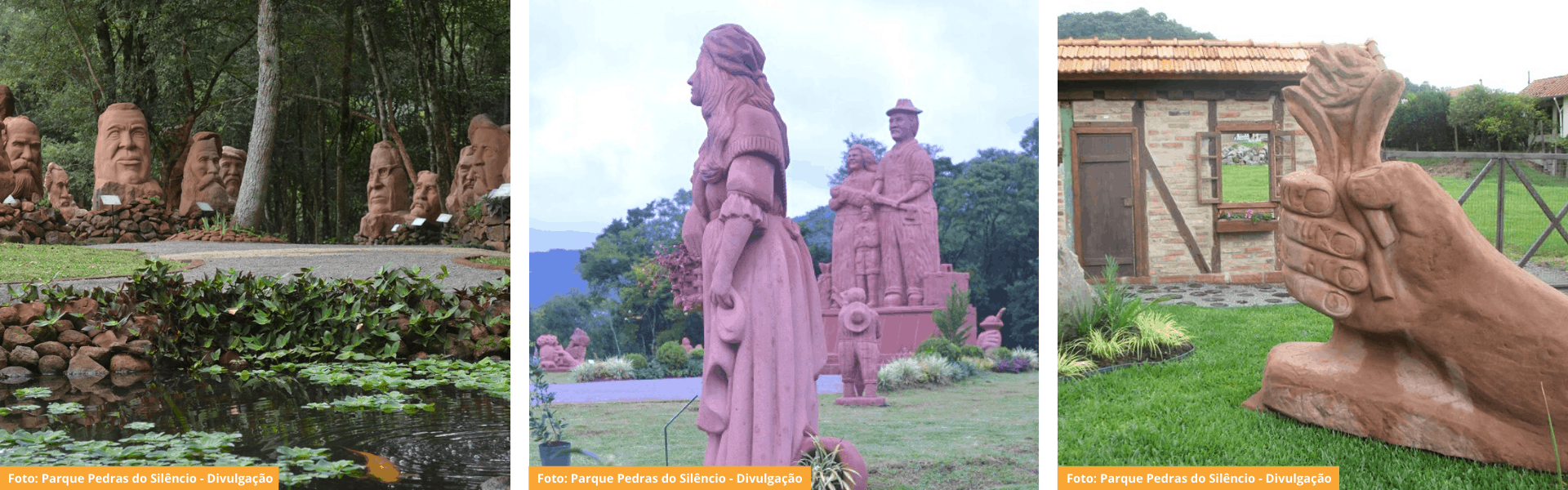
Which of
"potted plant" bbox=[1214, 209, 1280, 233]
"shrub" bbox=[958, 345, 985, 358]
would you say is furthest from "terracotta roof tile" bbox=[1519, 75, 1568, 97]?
"shrub" bbox=[958, 345, 985, 358]

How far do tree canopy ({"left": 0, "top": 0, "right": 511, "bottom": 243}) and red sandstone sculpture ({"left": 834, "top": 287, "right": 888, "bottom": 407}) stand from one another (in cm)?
844

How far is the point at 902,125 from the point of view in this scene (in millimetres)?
6938

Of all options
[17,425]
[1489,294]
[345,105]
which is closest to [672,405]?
[17,425]

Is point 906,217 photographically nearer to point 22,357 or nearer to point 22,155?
point 22,357

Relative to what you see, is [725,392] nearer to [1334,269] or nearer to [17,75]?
[1334,269]

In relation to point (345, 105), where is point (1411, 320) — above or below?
below

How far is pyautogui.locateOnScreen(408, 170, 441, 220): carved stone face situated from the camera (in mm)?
11336

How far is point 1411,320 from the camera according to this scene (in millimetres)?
3031

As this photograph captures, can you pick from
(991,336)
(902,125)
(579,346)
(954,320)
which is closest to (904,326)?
(954,320)

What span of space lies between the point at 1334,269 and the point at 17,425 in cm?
493

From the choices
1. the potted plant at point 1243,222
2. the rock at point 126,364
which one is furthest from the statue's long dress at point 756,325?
the potted plant at point 1243,222

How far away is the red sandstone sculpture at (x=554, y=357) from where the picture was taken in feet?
20.6

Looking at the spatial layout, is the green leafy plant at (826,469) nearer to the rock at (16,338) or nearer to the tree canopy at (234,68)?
the rock at (16,338)

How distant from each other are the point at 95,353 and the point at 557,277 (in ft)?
9.58
